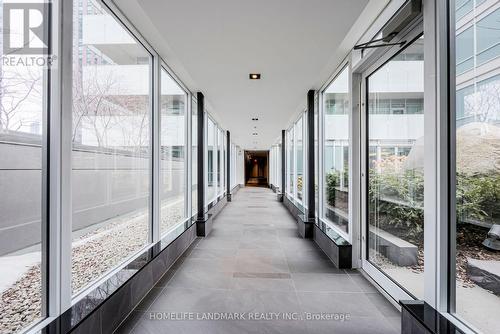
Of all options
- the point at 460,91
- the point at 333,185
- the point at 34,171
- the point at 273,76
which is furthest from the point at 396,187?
the point at 34,171

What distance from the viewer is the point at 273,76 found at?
4.46 m

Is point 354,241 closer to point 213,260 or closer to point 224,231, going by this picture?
point 213,260

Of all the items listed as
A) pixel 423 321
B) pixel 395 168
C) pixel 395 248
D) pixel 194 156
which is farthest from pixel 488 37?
pixel 194 156

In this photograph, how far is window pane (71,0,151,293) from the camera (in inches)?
85.6

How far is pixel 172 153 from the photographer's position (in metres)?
4.59

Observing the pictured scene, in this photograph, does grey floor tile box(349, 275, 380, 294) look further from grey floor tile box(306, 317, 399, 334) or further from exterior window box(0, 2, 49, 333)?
exterior window box(0, 2, 49, 333)

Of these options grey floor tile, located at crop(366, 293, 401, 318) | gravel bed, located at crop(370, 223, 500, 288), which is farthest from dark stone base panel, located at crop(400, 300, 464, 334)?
grey floor tile, located at crop(366, 293, 401, 318)

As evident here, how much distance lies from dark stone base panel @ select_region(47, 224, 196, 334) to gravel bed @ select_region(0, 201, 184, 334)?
149 millimetres

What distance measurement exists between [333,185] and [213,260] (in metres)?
2.42

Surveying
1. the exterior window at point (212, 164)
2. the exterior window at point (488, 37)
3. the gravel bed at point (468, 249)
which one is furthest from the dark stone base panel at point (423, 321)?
the exterior window at point (212, 164)

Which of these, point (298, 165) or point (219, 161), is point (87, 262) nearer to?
point (298, 165)

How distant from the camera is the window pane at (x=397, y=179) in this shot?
2473 mm

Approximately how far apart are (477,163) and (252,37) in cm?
241

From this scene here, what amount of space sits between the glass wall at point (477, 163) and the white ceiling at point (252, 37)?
996mm
